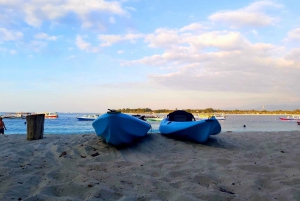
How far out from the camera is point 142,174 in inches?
164

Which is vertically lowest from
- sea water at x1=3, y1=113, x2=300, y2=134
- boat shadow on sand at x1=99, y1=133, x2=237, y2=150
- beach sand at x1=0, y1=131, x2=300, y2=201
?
sea water at x1=3, y1=113, x2=300, y2=134

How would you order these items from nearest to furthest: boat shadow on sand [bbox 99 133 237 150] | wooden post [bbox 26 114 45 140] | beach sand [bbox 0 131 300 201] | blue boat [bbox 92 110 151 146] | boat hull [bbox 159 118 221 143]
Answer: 1. beach sand [bbox 0 131 300 201]
2. blue boat [bbox 92 110 151 146]
3. boat shadow on sand [bbox 99 133 237 150]
4. boat hull [bbox 159 118 221 143]
5. wooden post [bbox 26 114 45 140]

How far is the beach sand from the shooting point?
327cm

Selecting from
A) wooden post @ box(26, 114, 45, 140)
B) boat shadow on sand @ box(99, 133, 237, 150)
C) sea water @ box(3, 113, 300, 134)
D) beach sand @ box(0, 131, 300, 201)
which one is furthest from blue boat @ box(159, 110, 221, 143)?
wooden post @ box(26, 114, 45, 140)

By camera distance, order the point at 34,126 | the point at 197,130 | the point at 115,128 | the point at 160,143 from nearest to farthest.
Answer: the point at 115,128
the point at 160,143
the point at 197,130
the point at 34,126

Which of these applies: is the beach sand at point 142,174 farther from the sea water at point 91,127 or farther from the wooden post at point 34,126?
the sea water at point 91,127

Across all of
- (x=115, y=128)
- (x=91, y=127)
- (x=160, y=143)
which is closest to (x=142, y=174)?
(x=115, y=128)

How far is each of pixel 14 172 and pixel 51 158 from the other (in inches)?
49.0

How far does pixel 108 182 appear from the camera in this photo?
12.1 feet

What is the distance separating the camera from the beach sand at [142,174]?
3268 millimetres

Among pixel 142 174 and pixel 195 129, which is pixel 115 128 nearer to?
pixel 142 174

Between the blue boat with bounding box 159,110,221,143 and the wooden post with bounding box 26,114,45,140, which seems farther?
the wooden post with bounding box 26,114,45,140

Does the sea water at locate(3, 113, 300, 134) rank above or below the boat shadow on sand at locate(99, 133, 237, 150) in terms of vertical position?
below

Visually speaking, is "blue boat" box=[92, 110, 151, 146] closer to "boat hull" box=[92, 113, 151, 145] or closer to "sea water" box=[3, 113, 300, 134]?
"boat hull" box=[92, 113, 151, 145]
